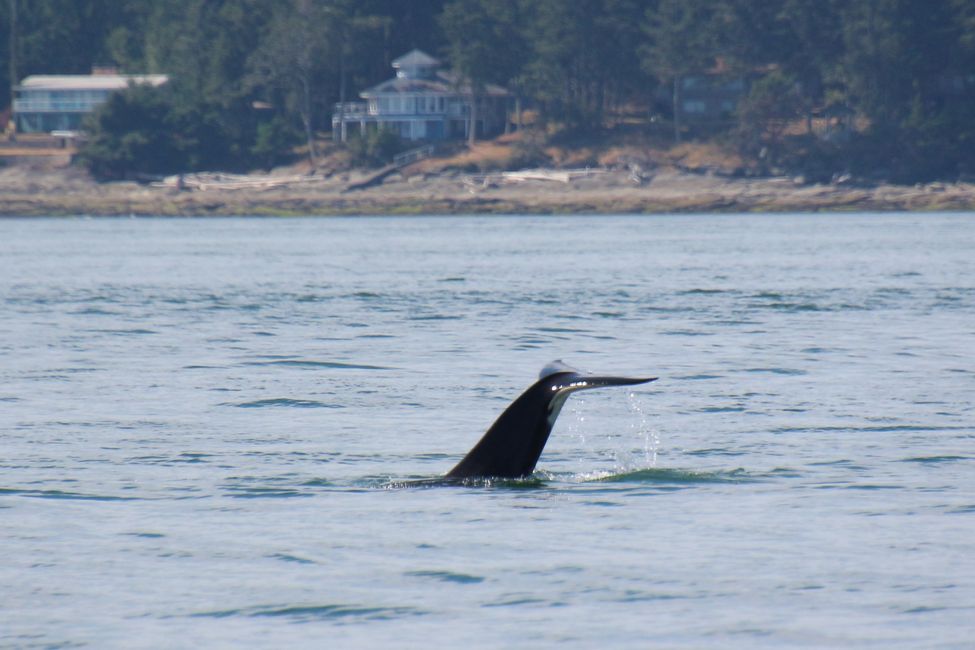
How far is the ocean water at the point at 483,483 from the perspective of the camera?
1155 cm

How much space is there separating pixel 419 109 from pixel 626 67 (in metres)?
19.6

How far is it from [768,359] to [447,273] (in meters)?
33.0

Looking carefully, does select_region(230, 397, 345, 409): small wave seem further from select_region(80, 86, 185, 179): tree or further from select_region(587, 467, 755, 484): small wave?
select_region(80, 86, 185, 179): tree

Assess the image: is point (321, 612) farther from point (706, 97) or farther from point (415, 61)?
point (415, 61)

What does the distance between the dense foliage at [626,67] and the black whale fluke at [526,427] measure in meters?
119

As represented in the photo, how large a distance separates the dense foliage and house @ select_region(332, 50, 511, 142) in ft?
8.21

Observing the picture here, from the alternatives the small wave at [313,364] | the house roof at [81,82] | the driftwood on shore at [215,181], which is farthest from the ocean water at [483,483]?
the house roof at [81,82]

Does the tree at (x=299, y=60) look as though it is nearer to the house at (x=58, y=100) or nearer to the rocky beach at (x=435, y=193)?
the rocky beach at (x=435, y=193)

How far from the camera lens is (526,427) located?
558 inches

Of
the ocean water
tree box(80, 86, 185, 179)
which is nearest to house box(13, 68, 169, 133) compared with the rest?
tree box(80, 86, 185, 179)

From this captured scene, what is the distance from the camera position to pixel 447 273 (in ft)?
200

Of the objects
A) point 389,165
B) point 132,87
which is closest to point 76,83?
point 132,87

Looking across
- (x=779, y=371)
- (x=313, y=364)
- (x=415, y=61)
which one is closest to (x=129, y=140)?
(x=415, y=61)

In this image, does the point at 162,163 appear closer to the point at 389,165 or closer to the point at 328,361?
the point at 389,165
